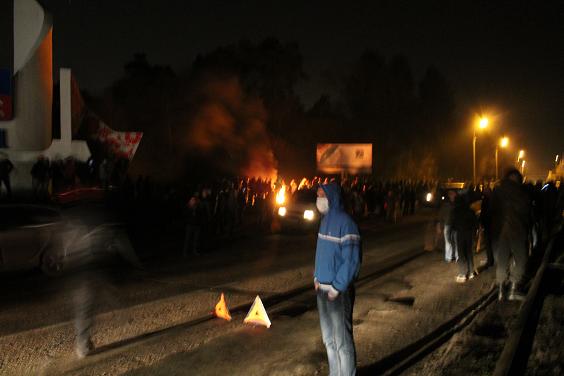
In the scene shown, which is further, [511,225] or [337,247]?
[511,225]

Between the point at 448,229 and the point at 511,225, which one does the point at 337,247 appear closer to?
the point at 511,225

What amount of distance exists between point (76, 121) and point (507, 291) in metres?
19.7

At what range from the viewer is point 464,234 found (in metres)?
11.5


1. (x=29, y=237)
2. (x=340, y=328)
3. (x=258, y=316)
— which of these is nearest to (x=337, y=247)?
(x=340, y=328)

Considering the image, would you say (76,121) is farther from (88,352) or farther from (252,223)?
(88,352)

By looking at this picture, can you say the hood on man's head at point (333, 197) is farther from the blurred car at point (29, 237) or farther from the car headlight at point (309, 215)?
the car headlight at point (309, 215)

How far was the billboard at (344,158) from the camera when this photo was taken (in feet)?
131

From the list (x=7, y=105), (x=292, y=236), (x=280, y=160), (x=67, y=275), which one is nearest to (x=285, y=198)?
(x=292, y=236)

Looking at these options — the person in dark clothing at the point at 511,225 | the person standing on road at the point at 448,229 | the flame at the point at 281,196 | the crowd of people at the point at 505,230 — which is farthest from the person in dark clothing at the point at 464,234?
the flame at the point at 281,196

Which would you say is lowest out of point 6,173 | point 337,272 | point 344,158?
point 337,272

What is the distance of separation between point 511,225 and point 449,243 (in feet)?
14.1

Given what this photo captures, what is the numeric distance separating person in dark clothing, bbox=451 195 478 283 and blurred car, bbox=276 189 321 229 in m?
9.28

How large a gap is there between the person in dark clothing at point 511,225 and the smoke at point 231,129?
29.6 m

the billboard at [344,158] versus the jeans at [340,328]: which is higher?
the billboard at [344,158]
